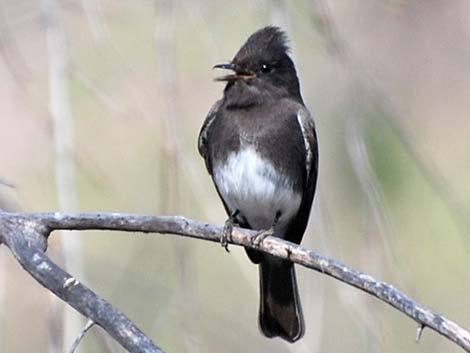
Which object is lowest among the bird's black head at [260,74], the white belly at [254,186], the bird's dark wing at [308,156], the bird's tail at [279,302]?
the bird's tail at [279,302]

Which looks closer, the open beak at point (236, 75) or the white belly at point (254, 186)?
the open beak at point (236, 75)

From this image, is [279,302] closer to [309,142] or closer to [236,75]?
[309,142]

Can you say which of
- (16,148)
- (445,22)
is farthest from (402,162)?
(16,148)

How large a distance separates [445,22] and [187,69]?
2.72 metres

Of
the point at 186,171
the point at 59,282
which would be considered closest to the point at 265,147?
the point at 186,171

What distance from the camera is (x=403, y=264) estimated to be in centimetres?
316

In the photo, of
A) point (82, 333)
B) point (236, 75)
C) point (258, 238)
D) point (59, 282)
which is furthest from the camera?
point (236, 75)

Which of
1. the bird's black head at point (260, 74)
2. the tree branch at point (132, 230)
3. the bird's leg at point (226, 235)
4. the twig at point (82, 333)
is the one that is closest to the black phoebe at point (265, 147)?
the bird's black head at point (260, 74)

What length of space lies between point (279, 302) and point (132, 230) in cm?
131

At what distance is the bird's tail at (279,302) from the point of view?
13.2 feet

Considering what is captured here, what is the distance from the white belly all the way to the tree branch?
2.27ft

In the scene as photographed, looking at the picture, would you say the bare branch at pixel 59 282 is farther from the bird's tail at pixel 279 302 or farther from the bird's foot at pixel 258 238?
the bird's tail at pixel 279 302

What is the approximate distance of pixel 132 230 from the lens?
299cm

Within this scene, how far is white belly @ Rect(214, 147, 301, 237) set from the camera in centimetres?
396
